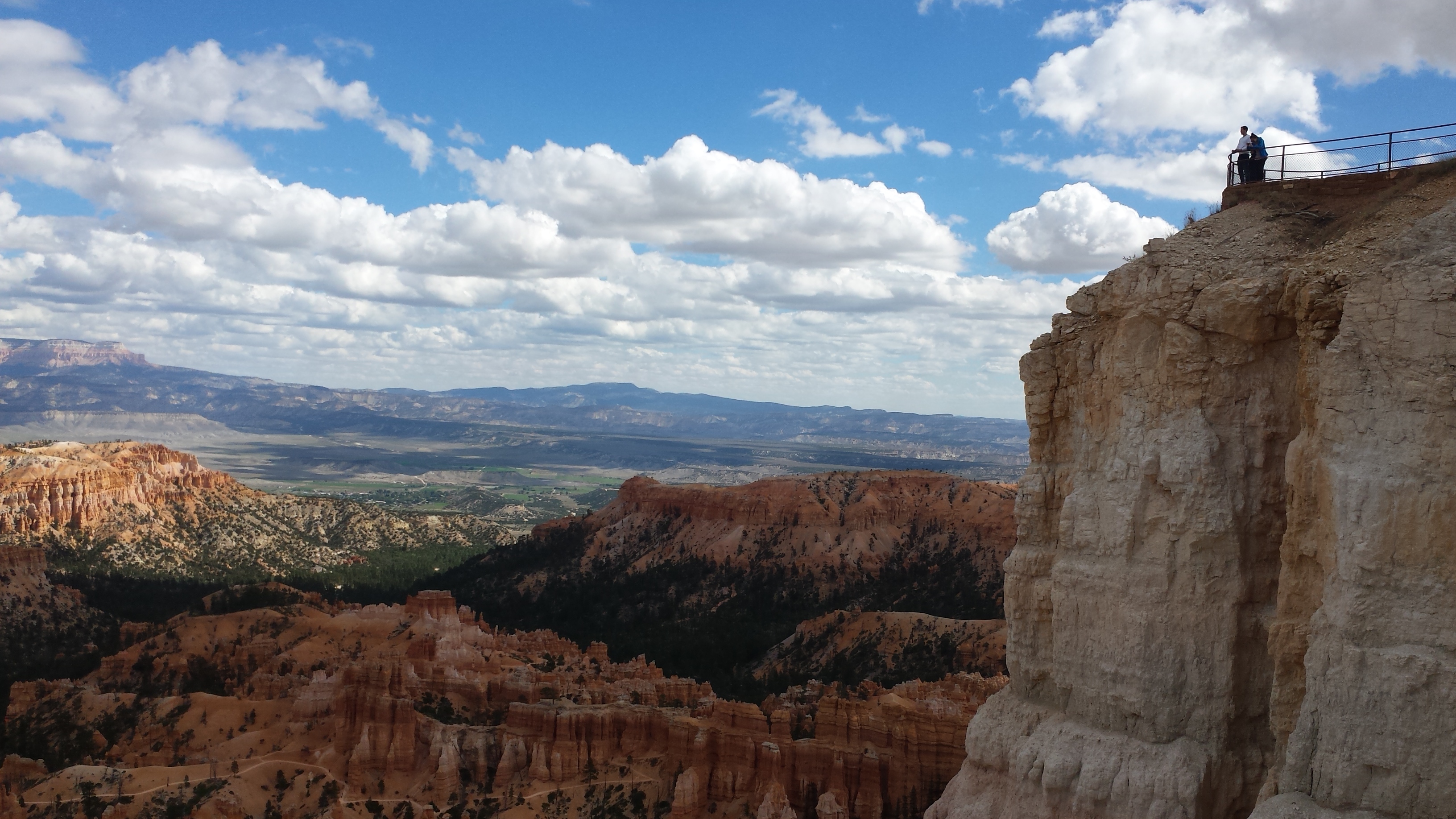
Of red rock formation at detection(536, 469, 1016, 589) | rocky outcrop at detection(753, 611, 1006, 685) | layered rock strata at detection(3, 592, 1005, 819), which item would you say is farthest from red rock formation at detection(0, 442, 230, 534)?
rocky outcrop at detection(753, 611, 1006, 685)

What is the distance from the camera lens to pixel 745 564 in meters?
107

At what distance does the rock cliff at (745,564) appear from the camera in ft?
283

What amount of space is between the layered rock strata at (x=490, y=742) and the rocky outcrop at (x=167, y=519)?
69.7 meters

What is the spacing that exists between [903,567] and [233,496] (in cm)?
10076

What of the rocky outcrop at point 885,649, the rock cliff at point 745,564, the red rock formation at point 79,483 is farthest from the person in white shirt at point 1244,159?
the red rock formation at point 79,483

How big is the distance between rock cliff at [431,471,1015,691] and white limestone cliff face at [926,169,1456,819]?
5503 centimetres

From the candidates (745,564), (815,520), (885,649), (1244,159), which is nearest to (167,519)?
(745,564)

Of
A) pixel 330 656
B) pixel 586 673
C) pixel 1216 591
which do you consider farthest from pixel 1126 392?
pixel 330 656

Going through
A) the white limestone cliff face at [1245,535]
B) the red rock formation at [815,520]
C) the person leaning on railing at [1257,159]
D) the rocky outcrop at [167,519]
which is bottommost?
the rocky outcrop at [167,519]

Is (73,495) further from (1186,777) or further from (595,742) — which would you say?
(1186,777)

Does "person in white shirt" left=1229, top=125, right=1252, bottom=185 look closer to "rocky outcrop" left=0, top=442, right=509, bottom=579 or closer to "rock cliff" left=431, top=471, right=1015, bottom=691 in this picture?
"rock cliff" left=431, top=471, right=1015, bottom=691

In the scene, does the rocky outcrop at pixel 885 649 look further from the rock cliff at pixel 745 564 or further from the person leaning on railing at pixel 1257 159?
the person leaning on railing at pixel 1257 159

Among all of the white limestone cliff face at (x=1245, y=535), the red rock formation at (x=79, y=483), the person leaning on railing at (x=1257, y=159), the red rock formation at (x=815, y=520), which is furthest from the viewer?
the red rock formation at (x=79, y=483)

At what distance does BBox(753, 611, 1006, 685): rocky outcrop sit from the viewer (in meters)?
59.9
